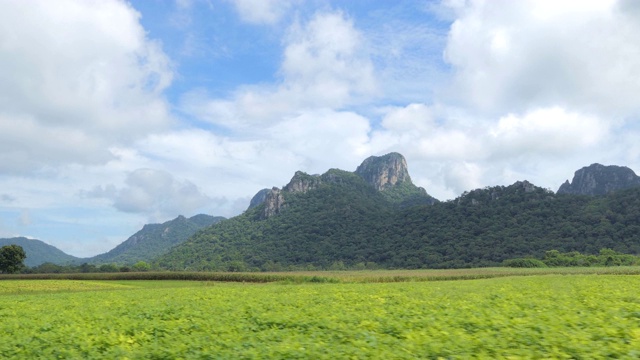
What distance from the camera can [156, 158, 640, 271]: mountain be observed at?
4884 inches

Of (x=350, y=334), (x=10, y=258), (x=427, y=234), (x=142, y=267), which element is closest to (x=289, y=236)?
(x=142, y=267)

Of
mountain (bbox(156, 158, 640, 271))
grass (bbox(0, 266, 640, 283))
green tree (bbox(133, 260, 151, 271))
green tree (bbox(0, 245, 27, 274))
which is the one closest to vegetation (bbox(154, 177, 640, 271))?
mountain (bbox(156, 158, 640, 271))

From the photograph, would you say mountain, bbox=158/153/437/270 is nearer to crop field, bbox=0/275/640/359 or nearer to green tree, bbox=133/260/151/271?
green tree, bbox=133/260/151/271

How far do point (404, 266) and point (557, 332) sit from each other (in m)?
123

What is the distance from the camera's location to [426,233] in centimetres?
14475

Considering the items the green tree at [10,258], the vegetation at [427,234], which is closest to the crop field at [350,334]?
the vegetation at [427,234]

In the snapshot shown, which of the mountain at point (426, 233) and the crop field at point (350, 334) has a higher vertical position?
the mountain at point (426, 233)

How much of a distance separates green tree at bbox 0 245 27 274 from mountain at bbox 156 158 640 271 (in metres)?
52.1

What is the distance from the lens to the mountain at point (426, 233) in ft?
407

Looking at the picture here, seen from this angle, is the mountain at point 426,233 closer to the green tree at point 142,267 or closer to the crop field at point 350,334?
the green tree at point 142,267

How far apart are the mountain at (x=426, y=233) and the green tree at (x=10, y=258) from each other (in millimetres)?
52123

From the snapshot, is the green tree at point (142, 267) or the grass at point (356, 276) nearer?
the grass at point (356, 276)

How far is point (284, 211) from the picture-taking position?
196 m

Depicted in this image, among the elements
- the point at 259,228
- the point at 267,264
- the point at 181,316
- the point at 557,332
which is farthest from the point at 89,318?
the point at 259,228
